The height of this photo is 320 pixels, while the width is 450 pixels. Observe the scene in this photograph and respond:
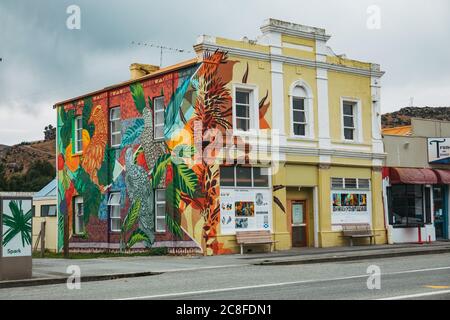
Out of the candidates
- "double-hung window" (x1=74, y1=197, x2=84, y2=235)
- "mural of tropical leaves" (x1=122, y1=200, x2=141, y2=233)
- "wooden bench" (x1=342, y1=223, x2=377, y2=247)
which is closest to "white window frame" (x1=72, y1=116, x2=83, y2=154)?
"double-hung window" (x1=74, y1=197, x2=84, y2=235)

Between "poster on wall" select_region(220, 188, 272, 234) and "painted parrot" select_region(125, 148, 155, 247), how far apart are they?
356 cm

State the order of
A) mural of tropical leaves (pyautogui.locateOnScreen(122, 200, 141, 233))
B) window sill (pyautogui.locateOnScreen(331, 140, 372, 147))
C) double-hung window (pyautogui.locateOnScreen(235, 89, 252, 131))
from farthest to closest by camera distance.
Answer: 1. window sill (pyautogui.locateOnScreen(331, 140, 372, 147))
2. mural of tropical leaves (pyautogui.locateOnScreen(122, 200, 141, 233))
3. double-hung window (pyautogui.locateOnScreen(235, 89, 252, 131))

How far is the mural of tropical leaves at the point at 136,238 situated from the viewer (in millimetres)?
28073

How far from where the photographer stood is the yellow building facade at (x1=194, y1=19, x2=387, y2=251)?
88.6 feet

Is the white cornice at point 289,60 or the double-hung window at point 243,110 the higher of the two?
the white cornice at point 289,60

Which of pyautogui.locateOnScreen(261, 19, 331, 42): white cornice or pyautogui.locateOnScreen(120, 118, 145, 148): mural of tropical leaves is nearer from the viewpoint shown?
pyautogui.locateOnScreen(261, 19, 331, 42): white cornice

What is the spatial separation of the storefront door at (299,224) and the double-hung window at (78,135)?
11.0 m

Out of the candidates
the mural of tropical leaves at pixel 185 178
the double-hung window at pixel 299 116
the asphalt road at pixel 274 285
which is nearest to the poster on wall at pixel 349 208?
the double-hung window at pixel 299 116

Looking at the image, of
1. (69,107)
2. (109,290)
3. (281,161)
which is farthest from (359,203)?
(109,290)

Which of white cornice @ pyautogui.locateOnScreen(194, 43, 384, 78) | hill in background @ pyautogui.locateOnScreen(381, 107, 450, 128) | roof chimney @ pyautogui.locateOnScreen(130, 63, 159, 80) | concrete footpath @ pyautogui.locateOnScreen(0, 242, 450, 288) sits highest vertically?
hill in background @ pyautogui.locateOnScreen(381, 107, 450, 128)

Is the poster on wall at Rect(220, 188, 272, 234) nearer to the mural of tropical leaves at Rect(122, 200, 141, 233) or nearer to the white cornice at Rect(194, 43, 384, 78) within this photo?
the mural of tropical leaves at Rect(122, 200, 141, 233)

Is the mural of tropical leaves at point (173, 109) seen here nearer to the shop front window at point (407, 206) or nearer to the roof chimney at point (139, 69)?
the roof chimney at point (139, 69)
